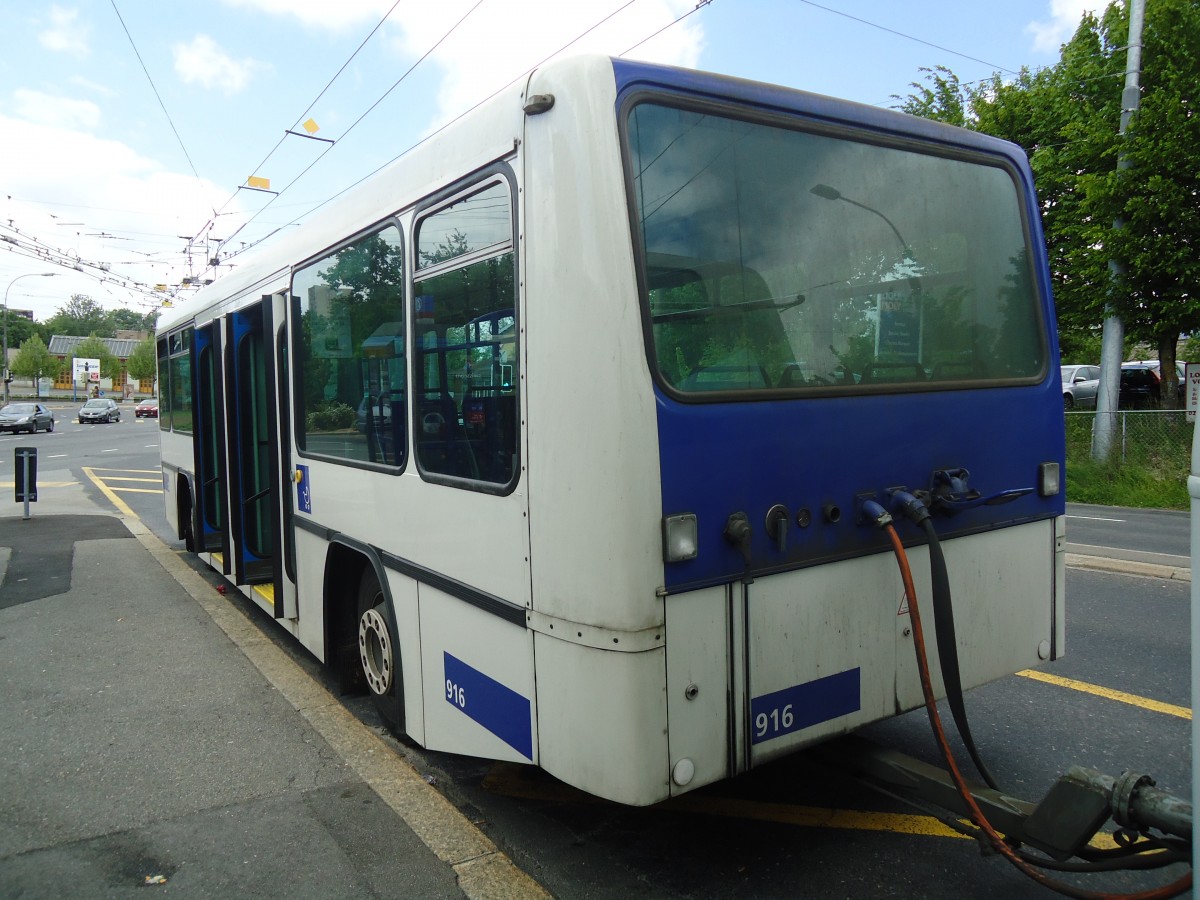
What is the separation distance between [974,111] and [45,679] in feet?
77.5

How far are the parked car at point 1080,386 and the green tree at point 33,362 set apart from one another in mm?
92894

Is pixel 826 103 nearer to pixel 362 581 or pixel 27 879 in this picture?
pixel 362 581

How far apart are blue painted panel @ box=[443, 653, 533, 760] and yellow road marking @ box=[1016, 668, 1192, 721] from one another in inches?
105

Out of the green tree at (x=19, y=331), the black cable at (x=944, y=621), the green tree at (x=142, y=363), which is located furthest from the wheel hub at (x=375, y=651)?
the green tree at (x=19, y=331)

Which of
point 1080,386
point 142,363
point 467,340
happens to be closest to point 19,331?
point 142,363

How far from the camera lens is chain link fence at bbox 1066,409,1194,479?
48.4ft

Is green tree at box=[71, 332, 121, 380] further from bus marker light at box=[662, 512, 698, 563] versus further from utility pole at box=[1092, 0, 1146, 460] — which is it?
bus marker light at box=[662, 512, 698, 563]

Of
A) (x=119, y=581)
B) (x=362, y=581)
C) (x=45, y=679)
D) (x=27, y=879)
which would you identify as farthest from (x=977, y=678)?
(x=119, y=581)

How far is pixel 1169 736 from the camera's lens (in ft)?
14.1

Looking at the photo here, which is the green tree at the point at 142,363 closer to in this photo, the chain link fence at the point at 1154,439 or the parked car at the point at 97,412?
the parked car at the point at 97,412

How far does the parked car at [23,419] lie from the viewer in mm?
42062

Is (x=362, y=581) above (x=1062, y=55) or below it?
below

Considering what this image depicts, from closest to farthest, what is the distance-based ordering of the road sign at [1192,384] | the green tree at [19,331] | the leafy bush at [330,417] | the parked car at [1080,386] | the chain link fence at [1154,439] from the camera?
the leafy bush at [330,417], the road sign at [1192,384], the chain link fence at [1154,439], the parked car at [1080,386], the green tree at [19,331]

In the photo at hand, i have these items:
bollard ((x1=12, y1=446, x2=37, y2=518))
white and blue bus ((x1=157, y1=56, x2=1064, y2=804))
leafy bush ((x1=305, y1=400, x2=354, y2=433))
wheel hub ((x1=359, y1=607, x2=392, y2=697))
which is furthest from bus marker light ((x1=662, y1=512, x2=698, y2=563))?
bollard ((x1=12, y1=446, x2=37, y2=518))
